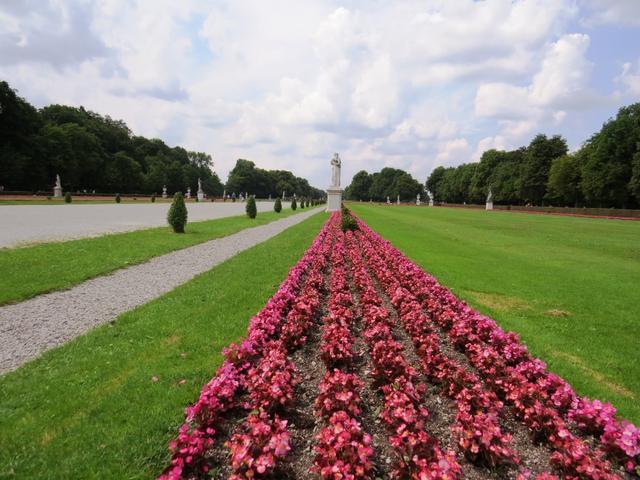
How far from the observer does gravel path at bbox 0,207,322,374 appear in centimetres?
564

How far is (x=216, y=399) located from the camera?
11.9 feet

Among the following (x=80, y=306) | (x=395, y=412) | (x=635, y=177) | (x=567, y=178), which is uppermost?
(x=567, y=178)

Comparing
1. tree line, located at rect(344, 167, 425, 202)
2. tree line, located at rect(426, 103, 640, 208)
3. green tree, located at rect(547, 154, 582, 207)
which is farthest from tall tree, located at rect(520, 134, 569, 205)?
tree line, located at rect(344, 167, 425, 202)

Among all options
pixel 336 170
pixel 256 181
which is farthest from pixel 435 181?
pixel 336 170

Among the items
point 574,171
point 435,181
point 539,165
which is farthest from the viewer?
point 435,181

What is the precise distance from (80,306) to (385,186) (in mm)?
164239

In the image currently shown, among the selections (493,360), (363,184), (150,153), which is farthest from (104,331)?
(363,184)

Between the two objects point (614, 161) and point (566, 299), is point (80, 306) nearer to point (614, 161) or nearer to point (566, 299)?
point (566, 299)

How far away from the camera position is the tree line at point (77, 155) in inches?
2302

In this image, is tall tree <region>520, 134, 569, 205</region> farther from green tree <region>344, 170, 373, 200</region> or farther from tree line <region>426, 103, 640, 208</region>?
green tree <region>344, 170, 373, 200</region>

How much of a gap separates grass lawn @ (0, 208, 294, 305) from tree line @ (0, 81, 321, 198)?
2168 inches

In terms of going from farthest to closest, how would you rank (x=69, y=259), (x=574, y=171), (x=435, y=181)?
(x=435, y=181)
(x=574, y=171)
(x=69, y=259)

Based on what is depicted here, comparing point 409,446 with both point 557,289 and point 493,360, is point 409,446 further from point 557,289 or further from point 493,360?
point 557,289

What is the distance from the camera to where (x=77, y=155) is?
238ft
